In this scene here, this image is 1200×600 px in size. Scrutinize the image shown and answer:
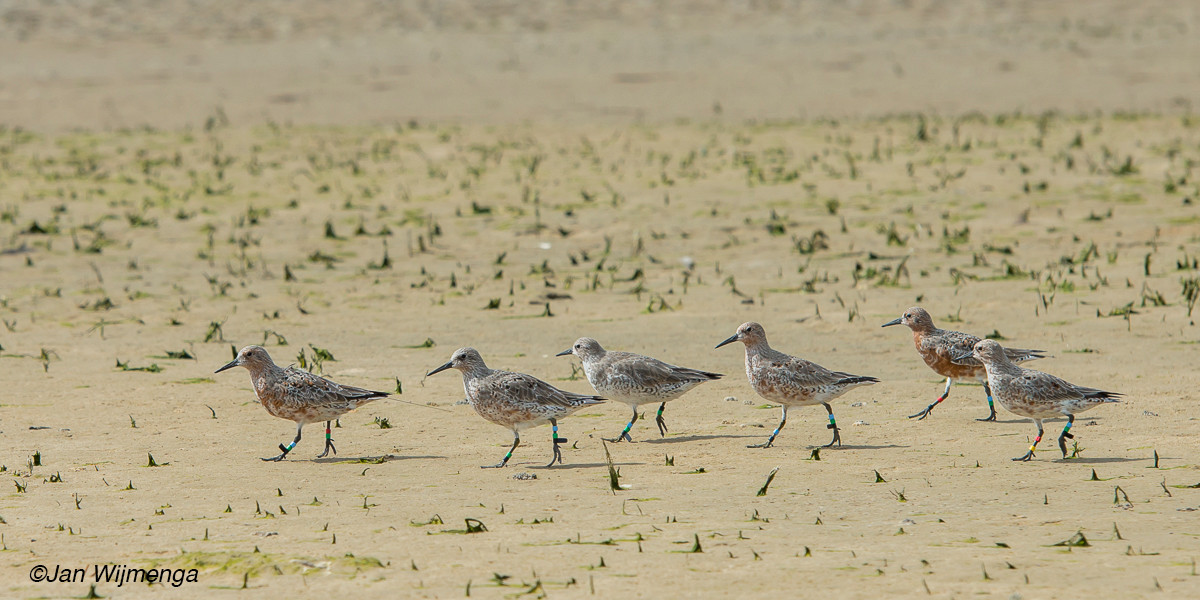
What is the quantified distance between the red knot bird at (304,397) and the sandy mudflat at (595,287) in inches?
15.4

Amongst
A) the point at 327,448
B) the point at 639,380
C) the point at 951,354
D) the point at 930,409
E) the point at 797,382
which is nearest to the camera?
the point at 327,448

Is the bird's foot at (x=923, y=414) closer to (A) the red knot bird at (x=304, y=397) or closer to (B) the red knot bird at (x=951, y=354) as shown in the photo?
(B) the red knot bird at (x=951, y=354)

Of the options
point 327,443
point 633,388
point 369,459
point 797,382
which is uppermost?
point 797,382

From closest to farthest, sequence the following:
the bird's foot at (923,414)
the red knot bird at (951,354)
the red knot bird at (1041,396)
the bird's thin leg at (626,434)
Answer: the red knot bird at (1041,396) → the bird's thin leg at (626,434) → the bird's foot at (923,414) → the red knot bird at (951,354)

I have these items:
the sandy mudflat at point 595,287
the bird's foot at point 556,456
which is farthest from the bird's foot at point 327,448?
the bird's foot at point 556,456

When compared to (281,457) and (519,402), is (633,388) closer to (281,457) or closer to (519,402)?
(519,402)

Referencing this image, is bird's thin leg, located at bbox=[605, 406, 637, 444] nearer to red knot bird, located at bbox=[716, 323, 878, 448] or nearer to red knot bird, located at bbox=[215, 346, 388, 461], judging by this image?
red knot bird, located at bbox=[716, 323, 878, 448]

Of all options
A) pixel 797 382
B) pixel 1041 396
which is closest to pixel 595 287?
pixel 797 382

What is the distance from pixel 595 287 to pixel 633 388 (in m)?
6.20

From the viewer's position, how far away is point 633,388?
11117mm

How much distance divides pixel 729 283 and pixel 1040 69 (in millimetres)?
19867

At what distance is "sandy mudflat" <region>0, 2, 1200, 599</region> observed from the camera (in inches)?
321

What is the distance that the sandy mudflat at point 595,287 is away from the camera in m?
8.15

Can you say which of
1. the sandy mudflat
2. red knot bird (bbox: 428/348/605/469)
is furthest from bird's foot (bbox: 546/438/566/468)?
the sandy mudflat
